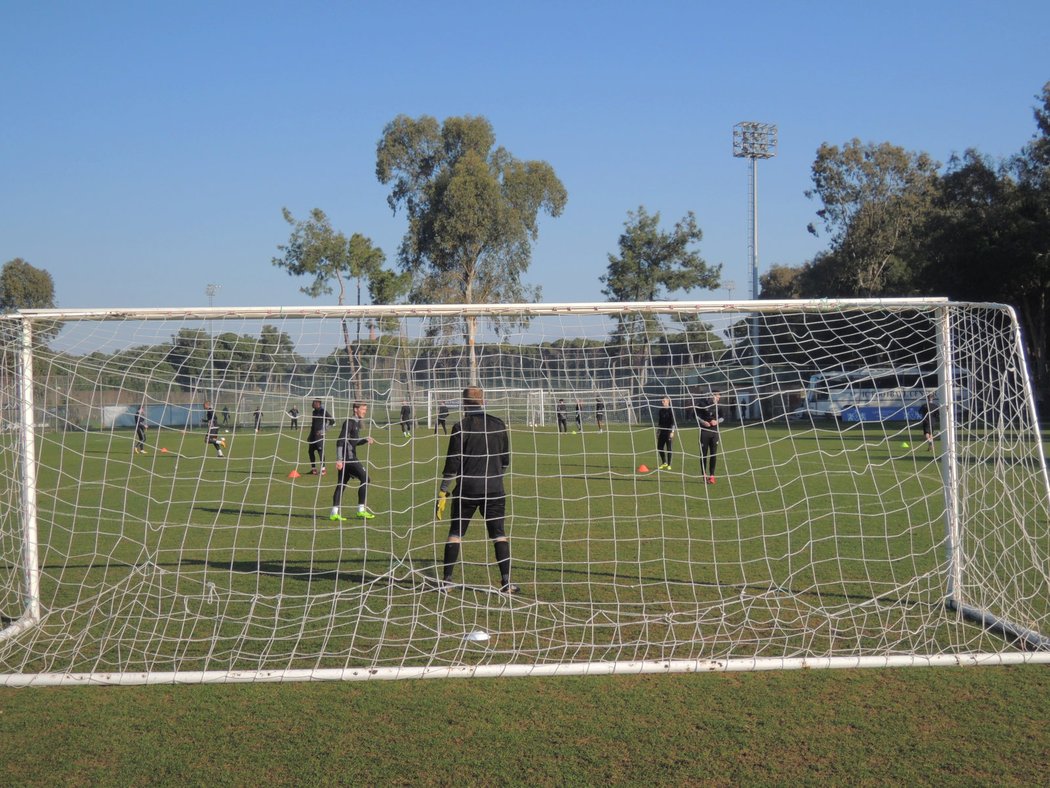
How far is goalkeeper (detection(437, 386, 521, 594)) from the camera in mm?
7844

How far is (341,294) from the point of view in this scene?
49156mm

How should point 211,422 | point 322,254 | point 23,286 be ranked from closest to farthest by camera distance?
point 211,422 < point 322,254 < point 23,286

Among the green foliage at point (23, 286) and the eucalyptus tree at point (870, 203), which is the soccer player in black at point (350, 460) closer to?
the eucalyptus tree at point (870, 203)

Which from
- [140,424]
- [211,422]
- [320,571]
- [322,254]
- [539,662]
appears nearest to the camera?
[539,662]

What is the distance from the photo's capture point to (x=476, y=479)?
25.8ft

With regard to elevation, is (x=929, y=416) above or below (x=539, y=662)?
above

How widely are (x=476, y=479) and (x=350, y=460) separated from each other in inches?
196

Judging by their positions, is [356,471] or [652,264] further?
[652,264]

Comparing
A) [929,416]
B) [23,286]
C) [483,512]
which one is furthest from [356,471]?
[23,286]

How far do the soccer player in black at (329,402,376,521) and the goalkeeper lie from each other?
4.29 metres

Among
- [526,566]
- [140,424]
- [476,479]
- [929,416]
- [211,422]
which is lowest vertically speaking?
[526,566]

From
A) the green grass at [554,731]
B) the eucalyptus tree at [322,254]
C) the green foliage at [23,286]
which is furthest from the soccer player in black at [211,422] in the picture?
the green foliage at [23,286]

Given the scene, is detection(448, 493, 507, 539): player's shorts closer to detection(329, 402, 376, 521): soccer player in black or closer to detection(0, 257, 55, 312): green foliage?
detection(329, 402, 376, 521): soccer player in black

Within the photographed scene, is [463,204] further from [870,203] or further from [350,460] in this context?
[350,460]
